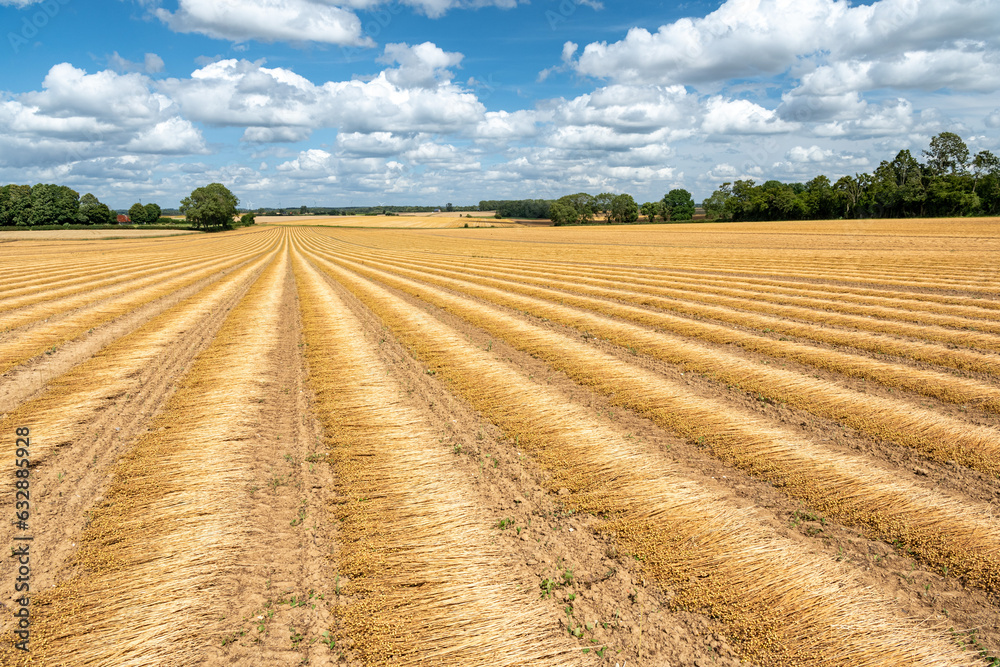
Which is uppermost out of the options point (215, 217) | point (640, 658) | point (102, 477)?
point (215, 217)

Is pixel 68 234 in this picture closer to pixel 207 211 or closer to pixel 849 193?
pixel 207 211

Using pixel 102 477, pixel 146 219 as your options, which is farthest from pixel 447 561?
pixel 146 219

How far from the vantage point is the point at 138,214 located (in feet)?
516

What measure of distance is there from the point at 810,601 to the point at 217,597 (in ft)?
18.8

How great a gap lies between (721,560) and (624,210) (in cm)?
15393

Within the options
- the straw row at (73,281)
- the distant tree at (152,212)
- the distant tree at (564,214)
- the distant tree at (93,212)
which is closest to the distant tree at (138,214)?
the distant tree at (152,212)

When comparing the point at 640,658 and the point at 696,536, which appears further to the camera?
the point at 696,536

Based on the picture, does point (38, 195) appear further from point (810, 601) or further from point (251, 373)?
point (810, 601)

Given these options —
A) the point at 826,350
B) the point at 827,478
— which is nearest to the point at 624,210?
the point at 826,350

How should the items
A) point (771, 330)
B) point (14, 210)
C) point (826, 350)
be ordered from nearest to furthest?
point (826, 350), point (771, 330), point (14, 210)

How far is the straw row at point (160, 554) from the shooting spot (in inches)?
169

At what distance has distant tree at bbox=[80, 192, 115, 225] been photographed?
127 meters

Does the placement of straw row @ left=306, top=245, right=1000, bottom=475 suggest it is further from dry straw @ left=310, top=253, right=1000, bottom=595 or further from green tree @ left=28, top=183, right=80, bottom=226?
green tree @ left=28, top=183, right=80, bottom=226

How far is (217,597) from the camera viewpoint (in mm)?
4832
